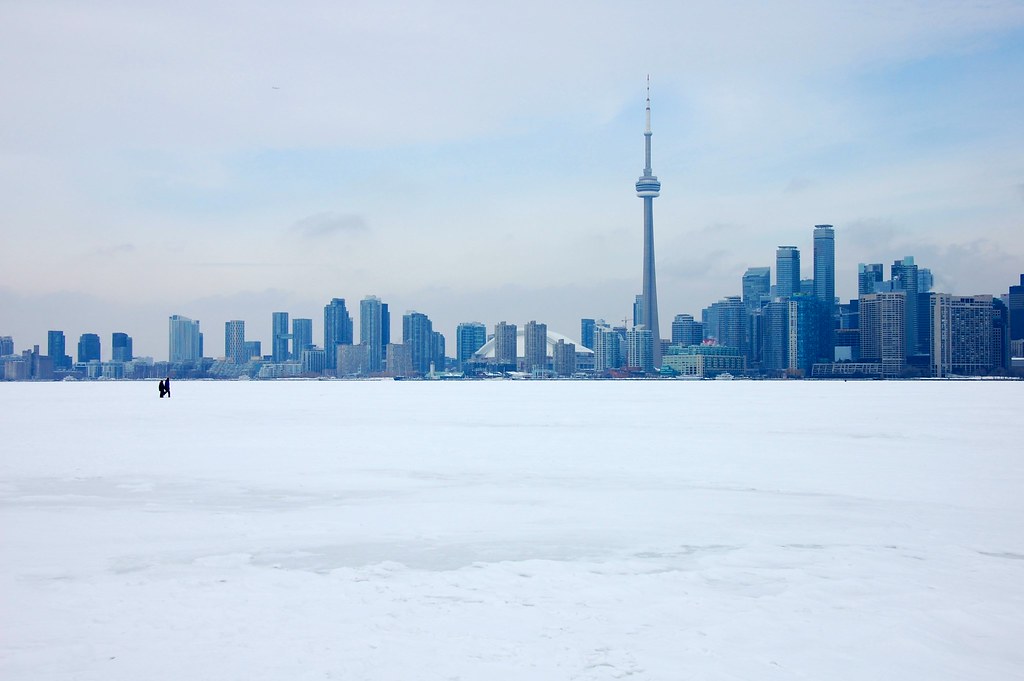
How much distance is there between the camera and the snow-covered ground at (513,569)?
9.07 m

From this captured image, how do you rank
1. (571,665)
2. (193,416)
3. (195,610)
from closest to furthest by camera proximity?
(571,665), (195,610), (193,416)

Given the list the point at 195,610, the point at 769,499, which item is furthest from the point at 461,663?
the point at 769,499

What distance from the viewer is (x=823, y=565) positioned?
42.9ft

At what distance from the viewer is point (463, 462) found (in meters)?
27.6

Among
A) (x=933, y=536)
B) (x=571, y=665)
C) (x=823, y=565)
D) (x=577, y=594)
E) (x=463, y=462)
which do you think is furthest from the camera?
(x=463, y=462)

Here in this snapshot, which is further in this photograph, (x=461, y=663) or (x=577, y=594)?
(x=577, y=594)

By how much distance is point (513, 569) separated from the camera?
12938mm

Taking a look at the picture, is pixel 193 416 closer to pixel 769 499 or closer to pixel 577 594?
pixel 769 499

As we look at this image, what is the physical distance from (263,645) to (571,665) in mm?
3195

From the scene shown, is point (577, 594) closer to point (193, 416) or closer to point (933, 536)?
point (933, 536)

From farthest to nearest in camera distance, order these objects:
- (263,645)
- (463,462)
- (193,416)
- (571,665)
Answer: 1. (193,416)
2. (463,462)
3. (263,645)
4. (571,665)

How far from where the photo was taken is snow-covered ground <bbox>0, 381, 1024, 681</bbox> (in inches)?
357

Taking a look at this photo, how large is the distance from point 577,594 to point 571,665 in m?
2.69

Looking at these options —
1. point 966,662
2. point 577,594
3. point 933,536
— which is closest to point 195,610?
point 577,594
